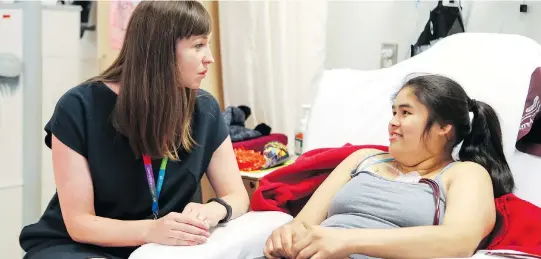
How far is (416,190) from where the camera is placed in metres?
1.59

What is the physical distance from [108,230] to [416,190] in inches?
29.9

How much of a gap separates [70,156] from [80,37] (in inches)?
58.5

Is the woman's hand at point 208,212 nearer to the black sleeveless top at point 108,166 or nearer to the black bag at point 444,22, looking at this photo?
the black sleeveless top at point 108,166

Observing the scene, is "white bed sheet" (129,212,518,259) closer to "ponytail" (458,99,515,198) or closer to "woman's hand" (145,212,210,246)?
"woman's hand" (145,212,210,246)

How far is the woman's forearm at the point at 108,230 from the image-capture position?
154 cm

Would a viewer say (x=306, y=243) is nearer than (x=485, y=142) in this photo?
Yes

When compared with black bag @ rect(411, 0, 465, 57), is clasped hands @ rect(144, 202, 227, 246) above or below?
below

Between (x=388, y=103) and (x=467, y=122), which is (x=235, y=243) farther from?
(x=388, y=103)

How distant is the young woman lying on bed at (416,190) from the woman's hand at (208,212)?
142 mm

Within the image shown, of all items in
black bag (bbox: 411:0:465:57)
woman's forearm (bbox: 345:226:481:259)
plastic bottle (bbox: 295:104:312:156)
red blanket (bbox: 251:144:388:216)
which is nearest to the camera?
woman's forearm (bbox: 345:226:481:259)

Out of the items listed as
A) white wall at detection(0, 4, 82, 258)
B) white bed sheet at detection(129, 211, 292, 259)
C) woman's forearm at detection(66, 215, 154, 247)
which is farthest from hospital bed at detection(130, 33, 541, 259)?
white wall at detection(0, 4, 82, 258)

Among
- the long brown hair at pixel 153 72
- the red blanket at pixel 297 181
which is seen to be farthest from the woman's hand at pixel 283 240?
the long brown hair at pixel 153 72

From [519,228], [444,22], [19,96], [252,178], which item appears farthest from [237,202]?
[19,96]

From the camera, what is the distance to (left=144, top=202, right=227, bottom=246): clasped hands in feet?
4.79
